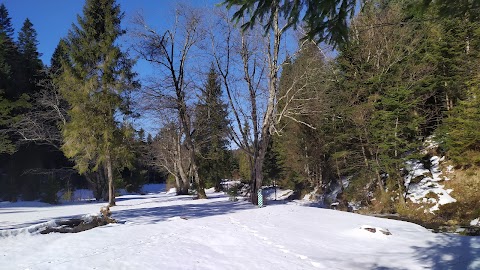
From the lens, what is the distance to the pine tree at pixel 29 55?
104 feet

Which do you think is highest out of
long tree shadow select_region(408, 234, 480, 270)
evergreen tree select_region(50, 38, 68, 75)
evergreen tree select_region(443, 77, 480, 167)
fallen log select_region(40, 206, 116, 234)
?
evergreen tree select_region(50, 38, 68, 75)

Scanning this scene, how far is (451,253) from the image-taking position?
791 cm

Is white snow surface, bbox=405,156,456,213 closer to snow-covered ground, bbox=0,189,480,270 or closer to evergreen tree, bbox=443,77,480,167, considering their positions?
evergreen tree, bbox=443,77,480,167

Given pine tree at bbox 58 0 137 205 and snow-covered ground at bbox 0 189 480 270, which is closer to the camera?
snow-covered ground at bbox 0 189 480 270

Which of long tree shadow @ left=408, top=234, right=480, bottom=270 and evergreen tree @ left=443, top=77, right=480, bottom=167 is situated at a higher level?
evergreen tree @ left=443, top=77, right=480, bottom=167

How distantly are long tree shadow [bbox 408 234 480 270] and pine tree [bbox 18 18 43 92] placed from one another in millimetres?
31417

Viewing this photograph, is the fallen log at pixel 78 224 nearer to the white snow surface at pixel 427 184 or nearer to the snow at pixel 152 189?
the white snow surface at pixel 427 184

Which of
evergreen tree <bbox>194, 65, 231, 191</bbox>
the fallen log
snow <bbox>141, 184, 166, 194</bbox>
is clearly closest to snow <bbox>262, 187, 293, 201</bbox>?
evergreen tree <bbox>194, 65, 231, 191</bbox>

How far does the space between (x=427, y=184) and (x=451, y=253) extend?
1415cm

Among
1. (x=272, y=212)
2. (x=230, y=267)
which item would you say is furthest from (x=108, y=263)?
(x=272, y=212)

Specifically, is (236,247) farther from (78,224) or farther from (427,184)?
(427,184)

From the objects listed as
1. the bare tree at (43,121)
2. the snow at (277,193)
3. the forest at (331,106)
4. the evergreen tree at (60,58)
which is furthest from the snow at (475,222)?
the bare tree at (43,121)

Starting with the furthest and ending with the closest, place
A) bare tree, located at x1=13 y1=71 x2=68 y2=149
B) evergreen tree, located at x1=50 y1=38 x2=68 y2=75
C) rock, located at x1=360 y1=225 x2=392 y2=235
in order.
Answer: bare tree, located at x1=13 y1=71 x2=68 y2=149 → evergreen tree, located at x1=50 y1=38 x2=68 y2=75 → rock, located at x1=360 y1=225 x2=392 y2=235

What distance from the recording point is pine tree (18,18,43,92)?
31.6m
